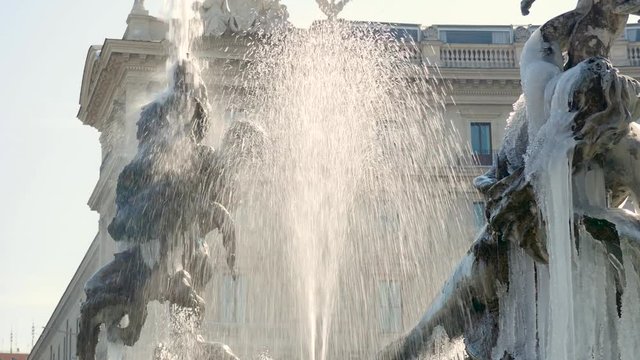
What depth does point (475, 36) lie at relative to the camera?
4512cm

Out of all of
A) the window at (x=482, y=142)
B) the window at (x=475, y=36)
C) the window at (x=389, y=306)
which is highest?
the window at (x=475, y=36)

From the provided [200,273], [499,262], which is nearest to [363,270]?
[200,273]

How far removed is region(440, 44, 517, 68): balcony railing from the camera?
1610 inches

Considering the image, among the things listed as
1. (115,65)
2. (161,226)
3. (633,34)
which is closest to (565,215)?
(161,226)

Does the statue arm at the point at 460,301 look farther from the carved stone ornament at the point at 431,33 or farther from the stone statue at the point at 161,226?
the carved stone ornament at the point at 431,33

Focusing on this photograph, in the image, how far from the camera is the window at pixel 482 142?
131 feet

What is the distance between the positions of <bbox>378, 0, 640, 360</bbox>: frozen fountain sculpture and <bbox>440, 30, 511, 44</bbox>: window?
36797mm

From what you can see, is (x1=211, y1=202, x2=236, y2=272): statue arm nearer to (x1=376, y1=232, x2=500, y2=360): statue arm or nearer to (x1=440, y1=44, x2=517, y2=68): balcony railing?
(x1=376, y1=232, x2=500, y2=360): statue arm

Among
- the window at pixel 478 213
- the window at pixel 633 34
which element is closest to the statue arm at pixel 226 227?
the window at pixel 478 213

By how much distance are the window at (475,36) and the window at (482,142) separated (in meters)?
4.34

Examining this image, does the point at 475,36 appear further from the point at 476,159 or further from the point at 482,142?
the point at 476,159

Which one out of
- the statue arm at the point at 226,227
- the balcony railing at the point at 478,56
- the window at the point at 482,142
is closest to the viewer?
the statue arm at the point at 226,227

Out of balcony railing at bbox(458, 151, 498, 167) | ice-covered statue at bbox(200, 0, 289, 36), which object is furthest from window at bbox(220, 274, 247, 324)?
balcony railing at bbox(458, 151, 498, 167)

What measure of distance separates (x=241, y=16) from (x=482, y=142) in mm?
8874
